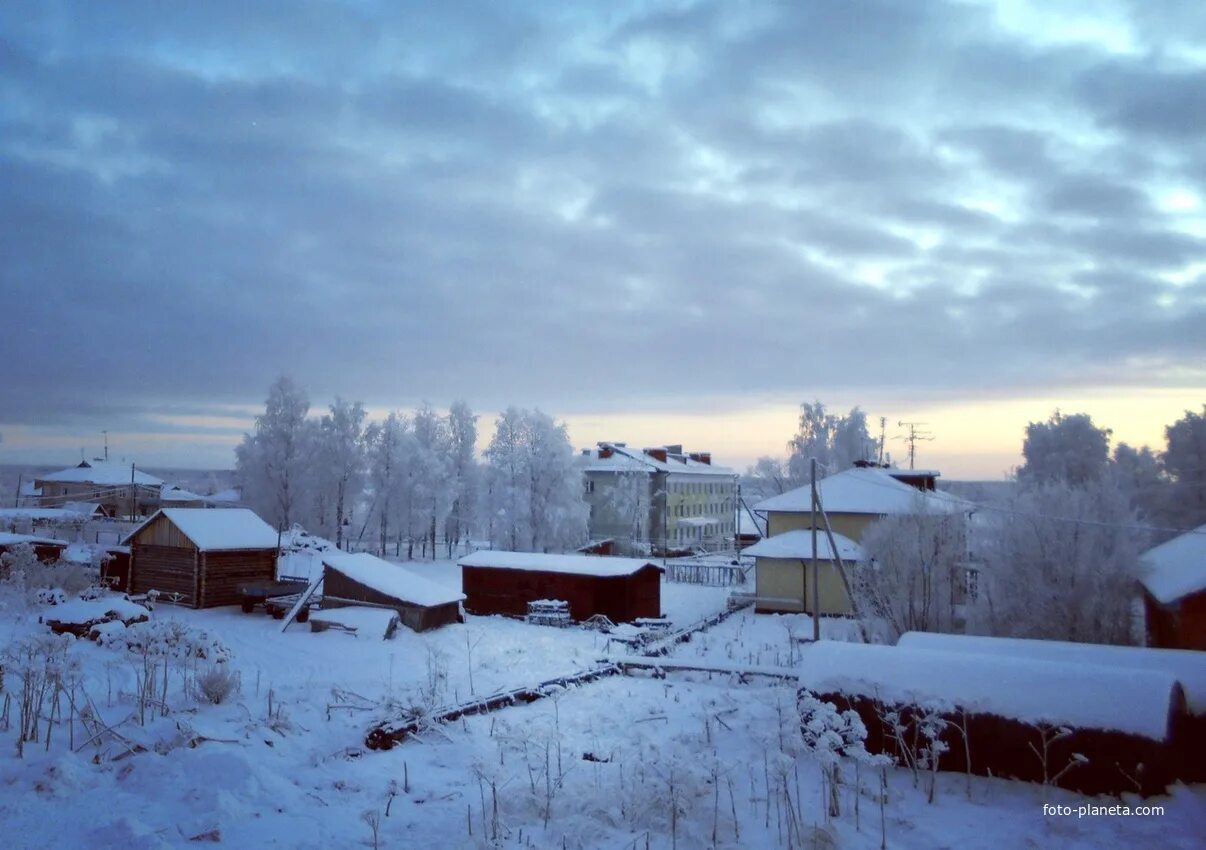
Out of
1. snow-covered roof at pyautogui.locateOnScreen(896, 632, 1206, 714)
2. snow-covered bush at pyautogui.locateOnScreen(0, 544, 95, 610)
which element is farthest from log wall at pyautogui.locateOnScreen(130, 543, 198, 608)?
snow-covered roof at pyautogui.locateOnScreen(896, 632, 1206, 714)

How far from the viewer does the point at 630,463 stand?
6291cm

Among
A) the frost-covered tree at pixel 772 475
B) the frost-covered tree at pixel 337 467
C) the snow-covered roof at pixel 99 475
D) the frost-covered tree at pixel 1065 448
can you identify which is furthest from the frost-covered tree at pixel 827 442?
the snow-covered roof at pixel 99 475

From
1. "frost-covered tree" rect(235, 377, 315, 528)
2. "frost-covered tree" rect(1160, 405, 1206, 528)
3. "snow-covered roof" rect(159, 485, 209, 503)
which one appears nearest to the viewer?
"frost-covered tree" rect(1160, 405, 1206, 528)

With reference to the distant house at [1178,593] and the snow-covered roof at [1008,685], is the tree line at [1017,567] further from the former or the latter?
the snow-covered roof at [1008,685]

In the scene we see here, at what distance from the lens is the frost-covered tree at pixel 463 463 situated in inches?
2379

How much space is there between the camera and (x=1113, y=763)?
9.30m

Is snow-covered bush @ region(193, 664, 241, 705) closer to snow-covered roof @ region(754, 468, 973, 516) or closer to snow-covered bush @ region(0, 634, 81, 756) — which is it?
snow-covered bush @ region(0, 634, 81, 756)

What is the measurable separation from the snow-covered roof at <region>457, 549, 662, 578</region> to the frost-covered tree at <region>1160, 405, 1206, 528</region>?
Result: 25.8m

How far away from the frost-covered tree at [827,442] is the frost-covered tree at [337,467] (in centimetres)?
3697

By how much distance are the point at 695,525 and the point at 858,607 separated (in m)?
48.1

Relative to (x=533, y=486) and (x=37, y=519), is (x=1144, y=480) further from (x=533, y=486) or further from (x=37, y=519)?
(x=37, y=519)

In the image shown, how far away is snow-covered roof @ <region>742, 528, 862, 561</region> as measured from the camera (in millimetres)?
30703

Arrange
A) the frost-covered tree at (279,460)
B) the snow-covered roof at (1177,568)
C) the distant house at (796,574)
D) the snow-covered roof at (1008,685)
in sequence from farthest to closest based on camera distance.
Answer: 1. the frost-covered tree at (279,460)
2. the distant house at (796,574)
3. the snow-covered roof at (1177,568)
4. the snow-covered roof at (1008,685)

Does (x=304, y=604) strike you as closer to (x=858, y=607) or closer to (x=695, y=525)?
(x=858, y=607)
